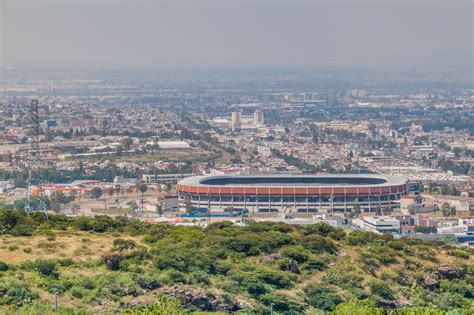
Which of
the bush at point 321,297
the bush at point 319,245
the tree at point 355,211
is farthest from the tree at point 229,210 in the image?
the bush at point 321,297

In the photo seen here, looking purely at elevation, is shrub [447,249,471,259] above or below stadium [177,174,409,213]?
above

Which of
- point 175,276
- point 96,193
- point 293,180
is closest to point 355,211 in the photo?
point 293,180

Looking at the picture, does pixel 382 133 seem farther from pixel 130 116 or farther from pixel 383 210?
pixel 383 210

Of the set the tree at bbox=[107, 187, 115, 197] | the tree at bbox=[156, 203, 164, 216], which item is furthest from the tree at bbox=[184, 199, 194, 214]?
the tree at bbox=[107, 187, 115, 197]

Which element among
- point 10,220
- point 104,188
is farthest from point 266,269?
point 104,188

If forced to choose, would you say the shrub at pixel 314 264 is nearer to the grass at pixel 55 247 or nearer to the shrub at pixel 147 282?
the shrub at pixel 147 282

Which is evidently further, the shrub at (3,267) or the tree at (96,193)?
the tree at (96,193)

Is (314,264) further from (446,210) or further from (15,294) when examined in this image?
(446,210)

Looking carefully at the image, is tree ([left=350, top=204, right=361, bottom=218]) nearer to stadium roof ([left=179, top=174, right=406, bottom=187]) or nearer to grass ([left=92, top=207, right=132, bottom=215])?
stadium roof ([left=179, top=174, right=406, bottom=187])
